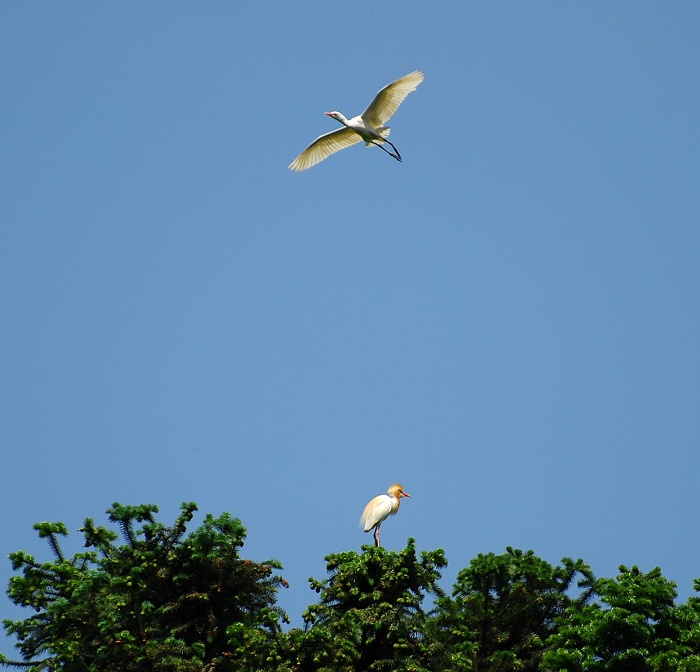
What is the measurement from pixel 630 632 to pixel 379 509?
29.9 ft

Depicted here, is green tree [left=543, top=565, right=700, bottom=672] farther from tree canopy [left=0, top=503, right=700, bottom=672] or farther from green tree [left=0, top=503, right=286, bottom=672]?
green tree [left=0, top=503, right=286, bottom=672]

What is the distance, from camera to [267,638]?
1380 cm

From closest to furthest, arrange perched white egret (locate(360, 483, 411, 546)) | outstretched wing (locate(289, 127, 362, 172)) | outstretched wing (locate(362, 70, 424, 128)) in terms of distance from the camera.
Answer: perched white egret (locate(360, 483, 411, 546)), outstretched wing (locate(362, 70, 424, 128)), outstretched wing (locate(289, 127, 362, 172))

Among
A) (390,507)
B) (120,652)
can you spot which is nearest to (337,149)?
(390,507)

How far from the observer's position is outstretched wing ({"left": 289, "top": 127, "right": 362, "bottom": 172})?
25.5 metres

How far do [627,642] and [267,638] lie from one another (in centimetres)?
444

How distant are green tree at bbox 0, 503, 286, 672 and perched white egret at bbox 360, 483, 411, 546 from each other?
616 cm

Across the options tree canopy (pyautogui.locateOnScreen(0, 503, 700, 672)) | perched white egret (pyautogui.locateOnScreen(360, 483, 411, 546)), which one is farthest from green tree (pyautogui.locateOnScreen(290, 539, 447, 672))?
perched white egret (pyautogui.locateOnScreen(360, 483, 411, 546))

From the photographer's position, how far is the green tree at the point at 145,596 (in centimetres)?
1479

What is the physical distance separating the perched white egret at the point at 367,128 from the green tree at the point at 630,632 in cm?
1276

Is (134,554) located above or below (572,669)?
above

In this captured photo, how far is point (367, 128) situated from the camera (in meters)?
24.5

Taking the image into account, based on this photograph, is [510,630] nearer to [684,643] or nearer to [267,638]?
[684,643]

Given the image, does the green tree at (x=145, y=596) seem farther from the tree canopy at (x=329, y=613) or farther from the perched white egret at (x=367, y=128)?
the perched white egret at (x=367, y=128)
